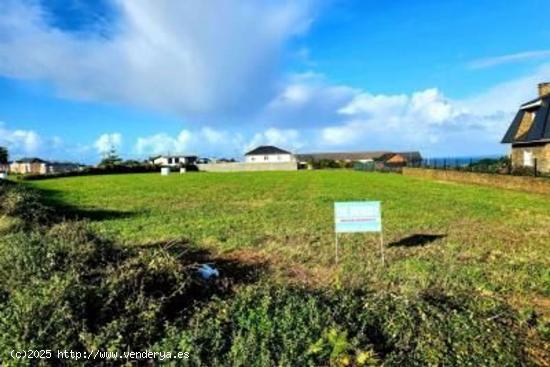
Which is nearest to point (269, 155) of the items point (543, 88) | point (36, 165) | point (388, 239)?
point (36, 165)

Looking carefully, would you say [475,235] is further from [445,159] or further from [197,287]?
[445,159]

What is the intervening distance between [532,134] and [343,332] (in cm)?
2976

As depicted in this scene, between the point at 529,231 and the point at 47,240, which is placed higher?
the point at 47,240

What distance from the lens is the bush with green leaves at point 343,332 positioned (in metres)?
4.12

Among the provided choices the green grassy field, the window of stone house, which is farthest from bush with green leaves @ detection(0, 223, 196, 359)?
the window of stone house

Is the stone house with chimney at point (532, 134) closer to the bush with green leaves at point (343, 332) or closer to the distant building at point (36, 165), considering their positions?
the bush with green leaves at point (343, 332)

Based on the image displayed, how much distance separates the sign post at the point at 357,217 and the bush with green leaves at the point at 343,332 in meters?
2.41

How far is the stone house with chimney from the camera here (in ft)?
93.7

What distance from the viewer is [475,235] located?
1013 centimetres

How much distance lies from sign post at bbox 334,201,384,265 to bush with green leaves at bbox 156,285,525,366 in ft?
7.92

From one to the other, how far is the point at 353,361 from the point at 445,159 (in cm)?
3498

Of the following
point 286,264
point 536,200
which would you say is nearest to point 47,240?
point 286,264

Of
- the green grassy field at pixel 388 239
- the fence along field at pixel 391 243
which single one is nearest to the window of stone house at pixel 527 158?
the green grassy field at pixel 388 239

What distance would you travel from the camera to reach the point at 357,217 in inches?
308
